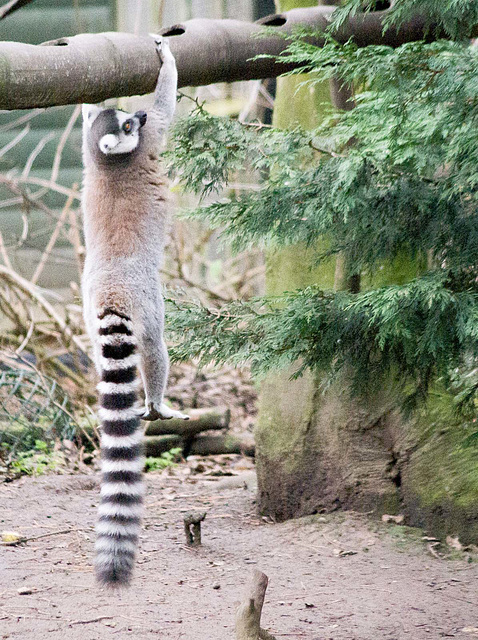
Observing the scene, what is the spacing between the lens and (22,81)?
9.28 ft

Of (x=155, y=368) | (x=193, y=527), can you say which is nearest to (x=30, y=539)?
(x=193, y=527)

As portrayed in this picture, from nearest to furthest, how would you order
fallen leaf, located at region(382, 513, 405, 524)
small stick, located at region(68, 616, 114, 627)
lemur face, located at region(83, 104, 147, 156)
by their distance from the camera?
lemur face, located at region(83, 104, 147, 156) → small stick, located at region(68, 616, 114, 627) → fallen leaf, located at region(382, 513, 405, 524)

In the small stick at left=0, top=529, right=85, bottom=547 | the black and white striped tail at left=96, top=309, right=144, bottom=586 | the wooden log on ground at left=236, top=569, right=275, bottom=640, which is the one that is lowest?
the small stick at left=0, top=529, right=85, bottom=547

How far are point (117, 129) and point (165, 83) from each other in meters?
0.32

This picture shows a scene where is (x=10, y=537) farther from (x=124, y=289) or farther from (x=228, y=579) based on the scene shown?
(x=124, y=289)

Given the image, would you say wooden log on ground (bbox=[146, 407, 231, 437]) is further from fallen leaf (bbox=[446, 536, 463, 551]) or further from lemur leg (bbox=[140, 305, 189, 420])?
lemur leg (bbox=[140, 305, 189, 420])

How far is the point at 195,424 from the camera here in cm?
712

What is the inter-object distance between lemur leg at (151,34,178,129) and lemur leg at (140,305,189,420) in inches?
33.2

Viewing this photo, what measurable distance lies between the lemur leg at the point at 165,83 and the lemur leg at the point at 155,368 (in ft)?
2.77

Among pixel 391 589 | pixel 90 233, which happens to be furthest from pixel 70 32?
Result: pixel 391 589

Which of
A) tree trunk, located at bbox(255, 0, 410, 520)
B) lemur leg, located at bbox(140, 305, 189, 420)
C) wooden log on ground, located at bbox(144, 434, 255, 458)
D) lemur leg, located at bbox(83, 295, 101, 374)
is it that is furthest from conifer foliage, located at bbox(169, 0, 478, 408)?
wooden log on ground, located at bbox(144, 434, 255, 458)

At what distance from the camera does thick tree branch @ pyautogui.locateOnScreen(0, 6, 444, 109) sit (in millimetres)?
Answer: 2863

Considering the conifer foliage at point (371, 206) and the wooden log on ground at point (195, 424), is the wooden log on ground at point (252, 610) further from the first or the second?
the wooden log on ground at point (195, 424)

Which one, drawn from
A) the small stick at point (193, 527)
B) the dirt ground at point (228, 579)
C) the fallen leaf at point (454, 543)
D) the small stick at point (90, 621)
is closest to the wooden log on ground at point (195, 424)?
the dirt ground at point (228, 579)
